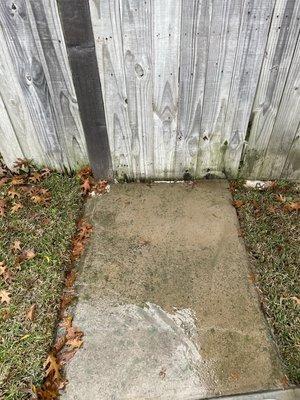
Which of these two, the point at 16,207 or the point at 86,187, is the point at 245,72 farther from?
the point at 16,207

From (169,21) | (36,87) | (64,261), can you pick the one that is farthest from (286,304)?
(36,87)

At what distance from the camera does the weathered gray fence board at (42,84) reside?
2379 mm

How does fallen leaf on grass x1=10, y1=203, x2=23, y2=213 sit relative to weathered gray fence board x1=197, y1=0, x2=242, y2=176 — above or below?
below

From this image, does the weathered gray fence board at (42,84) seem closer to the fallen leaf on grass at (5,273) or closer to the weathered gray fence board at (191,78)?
the weathered gray fence board at (191,78)

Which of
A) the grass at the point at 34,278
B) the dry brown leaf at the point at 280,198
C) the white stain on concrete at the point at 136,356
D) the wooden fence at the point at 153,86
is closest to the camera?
the white stain on concrete at the point at 136,356

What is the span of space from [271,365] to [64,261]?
1553mm

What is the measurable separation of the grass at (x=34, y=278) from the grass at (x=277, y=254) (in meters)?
1.40

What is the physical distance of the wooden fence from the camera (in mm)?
2342

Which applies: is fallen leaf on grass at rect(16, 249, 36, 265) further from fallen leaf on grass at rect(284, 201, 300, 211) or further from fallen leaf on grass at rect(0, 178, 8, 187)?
fallen leaf on grass at rect(284, 201, 300, 211)

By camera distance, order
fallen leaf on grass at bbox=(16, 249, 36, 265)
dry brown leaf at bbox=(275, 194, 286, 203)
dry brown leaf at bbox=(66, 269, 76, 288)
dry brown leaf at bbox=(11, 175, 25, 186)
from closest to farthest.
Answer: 1. dry brown leaf at bbox=(66, 269, 76, 288)
2. fallen leaf on grass at bbox=(16, 249, 36, 265)
3. dry brown leaf at bbox=(275, 194, 286, 203)
4. dry brown leaf at bbox=(11, 175, 25, 186)

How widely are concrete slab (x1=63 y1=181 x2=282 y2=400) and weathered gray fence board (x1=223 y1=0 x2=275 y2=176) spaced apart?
473mm

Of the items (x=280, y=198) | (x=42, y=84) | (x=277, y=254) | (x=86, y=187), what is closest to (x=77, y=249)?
(x=86, y=187)

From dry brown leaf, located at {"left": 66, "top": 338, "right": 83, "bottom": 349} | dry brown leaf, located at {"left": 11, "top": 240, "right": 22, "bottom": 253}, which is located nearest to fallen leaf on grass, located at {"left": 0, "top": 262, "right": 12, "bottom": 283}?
dry brown leaf, located at {"left": 11, "top": 240, "right": 22, "bottom": 253}

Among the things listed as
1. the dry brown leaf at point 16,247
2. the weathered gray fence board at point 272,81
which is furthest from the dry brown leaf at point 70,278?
the weathered gray fence board at point 272,81
